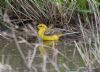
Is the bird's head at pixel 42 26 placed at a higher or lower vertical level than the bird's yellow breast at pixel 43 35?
higher

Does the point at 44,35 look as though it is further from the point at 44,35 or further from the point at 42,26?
the point at 42,26

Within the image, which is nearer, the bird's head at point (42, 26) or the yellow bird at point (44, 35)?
the yellow bird at point (44, 35)

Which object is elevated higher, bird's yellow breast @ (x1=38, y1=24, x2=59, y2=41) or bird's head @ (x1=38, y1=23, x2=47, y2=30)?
bird's head @ (x1=38, y1=23, x2=47, y2=30)

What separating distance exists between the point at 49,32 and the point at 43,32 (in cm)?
10

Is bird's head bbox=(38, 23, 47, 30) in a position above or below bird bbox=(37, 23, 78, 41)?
above

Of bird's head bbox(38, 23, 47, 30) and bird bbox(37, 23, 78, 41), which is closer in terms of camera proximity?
bird bbox(37, 23, 78, 41)

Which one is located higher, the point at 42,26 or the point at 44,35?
the point at 42,26

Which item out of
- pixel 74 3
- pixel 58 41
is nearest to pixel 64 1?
pixel 74 3

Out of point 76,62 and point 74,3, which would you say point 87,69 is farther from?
point 74,3

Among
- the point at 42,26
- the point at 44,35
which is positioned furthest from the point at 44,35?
the point at 42,26

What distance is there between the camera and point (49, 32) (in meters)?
7.27

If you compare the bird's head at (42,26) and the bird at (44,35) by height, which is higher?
the bird's head at (42,26)

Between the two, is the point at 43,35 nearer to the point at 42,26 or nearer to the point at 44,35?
the point at 44,35

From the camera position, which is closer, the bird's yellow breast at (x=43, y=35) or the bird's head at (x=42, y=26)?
the bird's yellow breast at (x=43, y=35)
